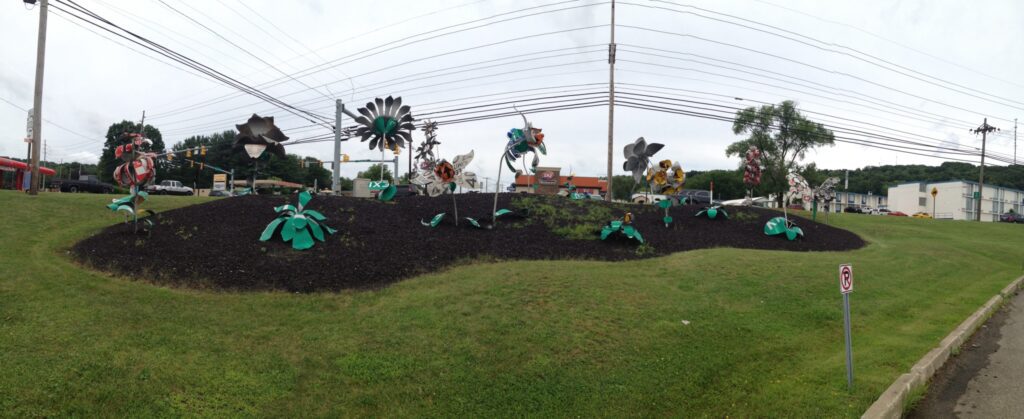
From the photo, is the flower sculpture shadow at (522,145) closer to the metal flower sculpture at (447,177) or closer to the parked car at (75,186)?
the metal flower sculpture at (447,177)

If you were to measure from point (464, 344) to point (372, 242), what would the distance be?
4.99m

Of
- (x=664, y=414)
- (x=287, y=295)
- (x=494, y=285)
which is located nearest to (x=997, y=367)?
(x=664, y=414)

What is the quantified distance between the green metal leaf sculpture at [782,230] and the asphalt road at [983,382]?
7.37 m

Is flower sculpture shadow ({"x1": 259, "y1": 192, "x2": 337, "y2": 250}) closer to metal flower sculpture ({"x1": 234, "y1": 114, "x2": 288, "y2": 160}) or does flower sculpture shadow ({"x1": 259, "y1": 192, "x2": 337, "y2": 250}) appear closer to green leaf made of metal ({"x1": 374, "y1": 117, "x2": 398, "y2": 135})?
metal flower sculpture ({"x1": 234, "y1": 114, "x2": 288, "y2": 160})

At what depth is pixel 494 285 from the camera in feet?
27.4

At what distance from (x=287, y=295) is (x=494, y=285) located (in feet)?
10.5

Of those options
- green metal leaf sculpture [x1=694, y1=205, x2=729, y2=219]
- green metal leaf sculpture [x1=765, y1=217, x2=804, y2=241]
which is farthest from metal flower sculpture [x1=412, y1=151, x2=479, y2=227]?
green metal leaf sculpture [x1=765, y1=217, x2=804, y2=241]

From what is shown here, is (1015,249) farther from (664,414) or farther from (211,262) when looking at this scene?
(211,262)

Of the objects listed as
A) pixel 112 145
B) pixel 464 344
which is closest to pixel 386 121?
pixel 464 344

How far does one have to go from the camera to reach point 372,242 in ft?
34.8

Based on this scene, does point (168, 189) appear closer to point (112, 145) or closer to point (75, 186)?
point (75, 186)

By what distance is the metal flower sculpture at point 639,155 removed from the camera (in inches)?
642

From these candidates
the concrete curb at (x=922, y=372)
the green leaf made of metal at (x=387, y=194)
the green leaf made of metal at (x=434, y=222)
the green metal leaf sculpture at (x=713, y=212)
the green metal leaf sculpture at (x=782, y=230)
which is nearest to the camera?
the concrete curb at (x=922, y=372)

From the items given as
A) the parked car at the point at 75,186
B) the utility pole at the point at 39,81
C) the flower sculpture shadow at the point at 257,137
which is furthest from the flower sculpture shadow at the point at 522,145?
the parked car at the point at 75,186
